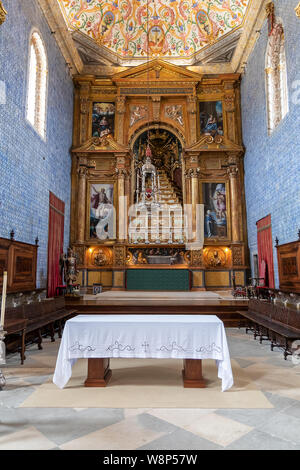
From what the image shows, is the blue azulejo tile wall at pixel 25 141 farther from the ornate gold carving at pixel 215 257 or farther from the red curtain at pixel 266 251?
the red curtain at pixel 266 251

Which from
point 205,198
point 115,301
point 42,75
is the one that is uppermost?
point 42,75

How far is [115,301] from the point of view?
31.6 ft

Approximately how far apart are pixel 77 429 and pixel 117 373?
1813mm

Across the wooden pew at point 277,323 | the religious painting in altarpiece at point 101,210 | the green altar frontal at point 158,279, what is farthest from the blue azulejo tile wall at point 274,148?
the religious painting in altarpiece at point 101,210

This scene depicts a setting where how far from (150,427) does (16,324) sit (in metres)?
3.33

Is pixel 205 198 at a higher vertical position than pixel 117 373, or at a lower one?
higher

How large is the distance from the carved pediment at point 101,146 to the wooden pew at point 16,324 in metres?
10.2

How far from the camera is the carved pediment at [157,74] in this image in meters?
15.4

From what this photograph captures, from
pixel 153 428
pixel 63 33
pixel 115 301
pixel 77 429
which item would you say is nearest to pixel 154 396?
pixel 153 428

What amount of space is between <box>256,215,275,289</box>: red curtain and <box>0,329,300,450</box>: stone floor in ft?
26.0

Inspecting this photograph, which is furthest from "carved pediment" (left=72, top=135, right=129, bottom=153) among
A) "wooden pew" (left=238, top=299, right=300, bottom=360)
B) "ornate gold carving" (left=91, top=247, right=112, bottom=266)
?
"wooden pew" (left=238, top=299, right=300, bottom=360)

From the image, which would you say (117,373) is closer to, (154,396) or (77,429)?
(154,396)

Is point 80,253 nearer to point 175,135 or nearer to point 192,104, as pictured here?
point 175,135

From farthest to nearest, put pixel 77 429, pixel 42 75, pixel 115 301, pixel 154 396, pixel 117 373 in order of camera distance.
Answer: pixel 42 75, pixel 115 301, pixel 117 373, pixel 154 396, pixel 77 429
